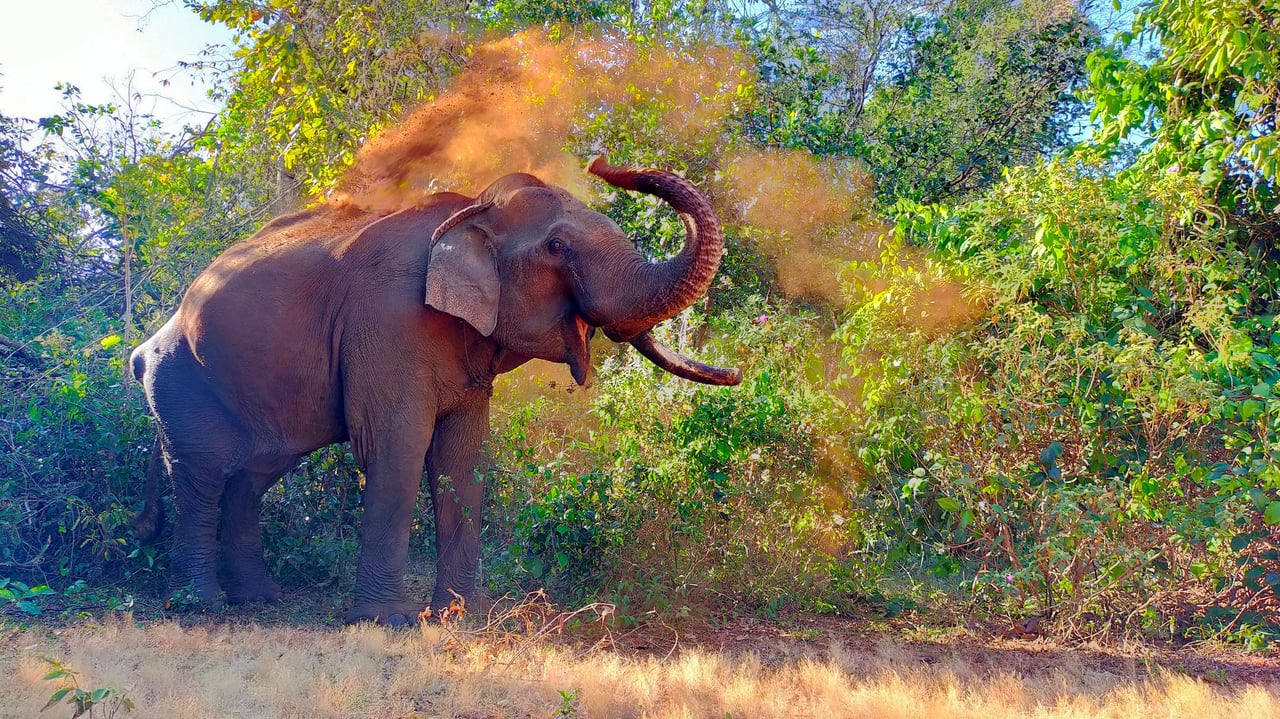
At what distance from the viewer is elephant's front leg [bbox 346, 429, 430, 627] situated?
278 inches

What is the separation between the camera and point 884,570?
793 centimetres

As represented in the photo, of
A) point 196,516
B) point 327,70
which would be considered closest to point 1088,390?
point 196,516

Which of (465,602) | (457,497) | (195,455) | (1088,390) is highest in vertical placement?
(1088,390)

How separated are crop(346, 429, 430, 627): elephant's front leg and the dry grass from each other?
63 centimetres

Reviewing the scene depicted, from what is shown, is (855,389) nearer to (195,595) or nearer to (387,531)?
(387,531)

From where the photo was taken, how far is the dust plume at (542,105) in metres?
9.29

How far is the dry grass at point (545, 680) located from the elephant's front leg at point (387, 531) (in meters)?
0.63

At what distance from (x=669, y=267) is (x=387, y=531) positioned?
2.54 meters

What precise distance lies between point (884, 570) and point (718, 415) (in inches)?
70.1

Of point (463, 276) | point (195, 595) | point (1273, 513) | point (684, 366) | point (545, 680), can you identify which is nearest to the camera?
point (545, 680)

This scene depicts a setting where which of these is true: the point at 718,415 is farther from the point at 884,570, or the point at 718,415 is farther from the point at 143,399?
the point at 143,399

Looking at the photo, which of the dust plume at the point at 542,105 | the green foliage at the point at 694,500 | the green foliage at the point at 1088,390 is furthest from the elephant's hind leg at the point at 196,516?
the green foliage at the point at 1088,390

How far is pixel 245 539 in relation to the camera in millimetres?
8344

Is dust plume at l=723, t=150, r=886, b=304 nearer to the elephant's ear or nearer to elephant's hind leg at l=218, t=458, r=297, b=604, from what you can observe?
the elephant's ear
